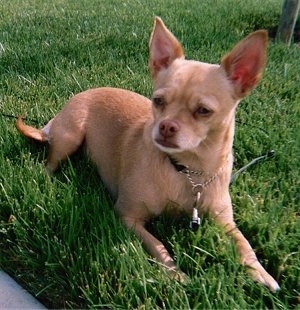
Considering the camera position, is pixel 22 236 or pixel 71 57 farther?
pixel 71 57

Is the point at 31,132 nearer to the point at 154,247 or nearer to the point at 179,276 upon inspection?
the point at 154,247

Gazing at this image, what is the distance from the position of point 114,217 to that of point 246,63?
2.81 ft

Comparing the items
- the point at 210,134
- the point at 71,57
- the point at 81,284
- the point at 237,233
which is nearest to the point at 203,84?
the point at 210,134

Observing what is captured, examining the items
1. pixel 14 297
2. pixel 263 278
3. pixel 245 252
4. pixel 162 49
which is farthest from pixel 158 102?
pixel 14 297

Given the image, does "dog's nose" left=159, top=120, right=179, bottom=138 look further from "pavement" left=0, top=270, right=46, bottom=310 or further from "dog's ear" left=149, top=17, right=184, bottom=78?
"pavement" left=0, top=270, right=46, bottom=310

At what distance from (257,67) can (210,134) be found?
341 mm

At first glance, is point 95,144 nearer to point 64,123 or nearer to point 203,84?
point 64,123

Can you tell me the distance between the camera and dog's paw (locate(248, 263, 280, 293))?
180 cm

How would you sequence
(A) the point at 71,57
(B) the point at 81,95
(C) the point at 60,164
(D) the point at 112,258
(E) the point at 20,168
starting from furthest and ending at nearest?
(A) the point at 71,57
(B) the point at 81,95
(C) the point at 60,164
(E) the point at 20,168
(D) the point at 112,258

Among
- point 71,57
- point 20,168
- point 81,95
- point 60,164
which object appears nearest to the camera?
point 20,168

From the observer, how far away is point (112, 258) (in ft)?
6.09

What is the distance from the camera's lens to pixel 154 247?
1.98 m

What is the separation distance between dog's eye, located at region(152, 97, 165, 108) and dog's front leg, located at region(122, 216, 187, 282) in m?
0.51

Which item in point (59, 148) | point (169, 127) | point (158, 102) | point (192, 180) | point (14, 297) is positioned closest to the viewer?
point (14, 297)
